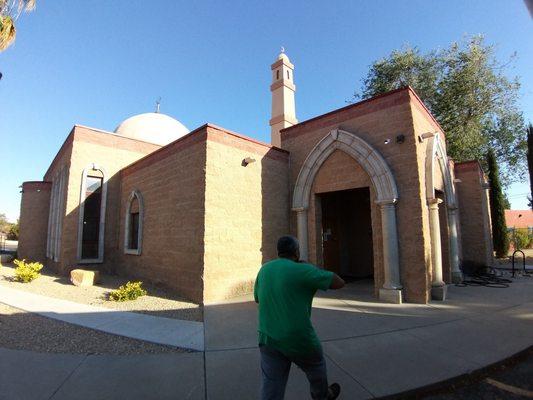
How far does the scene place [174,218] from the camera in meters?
9.36

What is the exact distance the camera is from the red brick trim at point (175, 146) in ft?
28.9

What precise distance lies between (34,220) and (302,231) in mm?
16782

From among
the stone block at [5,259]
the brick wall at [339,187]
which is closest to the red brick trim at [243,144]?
the brick wall at [339,187]

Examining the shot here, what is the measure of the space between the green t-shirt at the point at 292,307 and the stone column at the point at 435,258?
22.1 feet

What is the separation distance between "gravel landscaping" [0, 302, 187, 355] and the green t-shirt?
272cm

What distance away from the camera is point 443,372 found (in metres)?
3.71

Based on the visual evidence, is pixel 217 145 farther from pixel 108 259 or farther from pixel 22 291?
pixel 108 259

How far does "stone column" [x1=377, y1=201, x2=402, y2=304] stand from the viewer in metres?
7.64

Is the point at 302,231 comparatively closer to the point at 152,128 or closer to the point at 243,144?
the point at 243,144

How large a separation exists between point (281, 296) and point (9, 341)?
5.12 metres

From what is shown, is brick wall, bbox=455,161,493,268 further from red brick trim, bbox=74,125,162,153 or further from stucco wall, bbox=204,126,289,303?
red brick trim, bbox=74,125,162,153

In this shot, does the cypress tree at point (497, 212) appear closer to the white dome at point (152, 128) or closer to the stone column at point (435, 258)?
the stone column at point (435, 258)

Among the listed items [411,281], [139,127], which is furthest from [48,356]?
[139,127]

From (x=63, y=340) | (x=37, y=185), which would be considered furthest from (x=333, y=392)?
(x=37, y=185)
